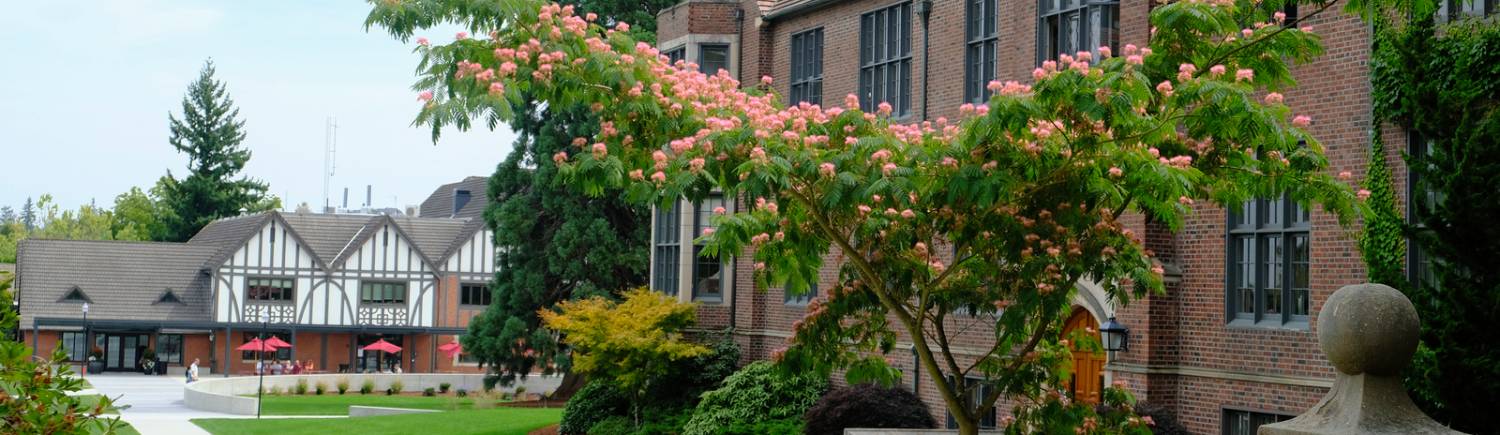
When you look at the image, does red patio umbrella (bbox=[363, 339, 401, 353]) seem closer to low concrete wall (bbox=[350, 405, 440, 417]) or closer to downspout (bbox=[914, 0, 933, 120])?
low concrete wall (bbox=[350, 405, 440, 417])

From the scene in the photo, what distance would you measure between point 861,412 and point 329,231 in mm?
48343

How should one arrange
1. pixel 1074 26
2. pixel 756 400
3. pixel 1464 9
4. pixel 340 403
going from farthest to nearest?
pixel 340 403
pixel 756 400
pixel 1074 26
pixel 1464 9

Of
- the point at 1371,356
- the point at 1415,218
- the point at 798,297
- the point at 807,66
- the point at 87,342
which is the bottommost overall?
the point at 87,342

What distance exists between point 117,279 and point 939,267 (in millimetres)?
58539

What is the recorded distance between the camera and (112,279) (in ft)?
218

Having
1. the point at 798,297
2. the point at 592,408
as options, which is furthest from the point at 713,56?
the point at 592,408

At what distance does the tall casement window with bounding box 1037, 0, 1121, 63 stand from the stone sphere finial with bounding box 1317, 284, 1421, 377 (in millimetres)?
13074

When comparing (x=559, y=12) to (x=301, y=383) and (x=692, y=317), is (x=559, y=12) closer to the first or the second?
(x=692, y=317)

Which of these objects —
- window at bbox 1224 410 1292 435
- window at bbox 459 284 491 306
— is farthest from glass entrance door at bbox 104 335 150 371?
window at bbox 1224 410 1292 435

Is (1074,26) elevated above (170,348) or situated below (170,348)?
above

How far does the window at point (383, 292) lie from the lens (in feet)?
217

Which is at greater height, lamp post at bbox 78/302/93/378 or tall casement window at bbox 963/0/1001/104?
tall casement window at bbox 963/0/1001/104

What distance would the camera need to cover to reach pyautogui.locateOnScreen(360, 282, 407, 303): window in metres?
66.1

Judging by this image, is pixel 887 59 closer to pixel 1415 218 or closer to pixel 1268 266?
pixel 1268 266
